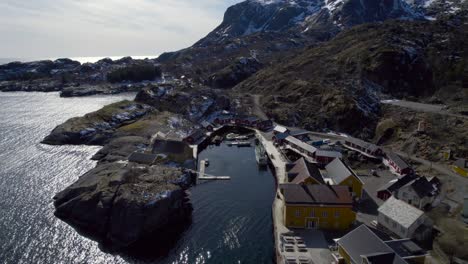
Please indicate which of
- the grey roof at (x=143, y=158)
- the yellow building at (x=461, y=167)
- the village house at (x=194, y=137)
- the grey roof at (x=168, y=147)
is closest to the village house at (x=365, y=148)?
the yellow building at (x=461, y=167)

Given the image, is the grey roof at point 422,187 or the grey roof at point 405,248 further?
the grey roof at point 422,187

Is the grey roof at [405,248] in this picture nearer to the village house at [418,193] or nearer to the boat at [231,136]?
the village house at [418,193]

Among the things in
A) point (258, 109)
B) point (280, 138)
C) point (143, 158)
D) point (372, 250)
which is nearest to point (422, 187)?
point (372, 250)

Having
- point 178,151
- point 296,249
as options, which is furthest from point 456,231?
point 178,151

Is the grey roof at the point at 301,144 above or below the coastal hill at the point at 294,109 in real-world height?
below

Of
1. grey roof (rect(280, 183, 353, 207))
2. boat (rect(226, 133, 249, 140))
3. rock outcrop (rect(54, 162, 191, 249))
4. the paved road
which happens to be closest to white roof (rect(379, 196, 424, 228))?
grey roof (rect(280, 183, 353, 207))

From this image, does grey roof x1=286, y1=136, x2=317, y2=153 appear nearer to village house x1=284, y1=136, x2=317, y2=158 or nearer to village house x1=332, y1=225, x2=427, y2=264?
village house x1=284, y1=136, x2=317, y2=158

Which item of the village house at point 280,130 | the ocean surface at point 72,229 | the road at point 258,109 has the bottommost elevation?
the ocean surface at point 72,229

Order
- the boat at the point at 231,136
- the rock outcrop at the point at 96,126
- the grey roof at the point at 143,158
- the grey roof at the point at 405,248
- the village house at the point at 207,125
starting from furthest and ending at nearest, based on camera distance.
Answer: the village house at the point at 207,125 → the boat at the point at 231,136 → the rock outcrop at the point at 96,126 → the grey roof at the point at 143,158 → the grey roof at the point at 405,248
